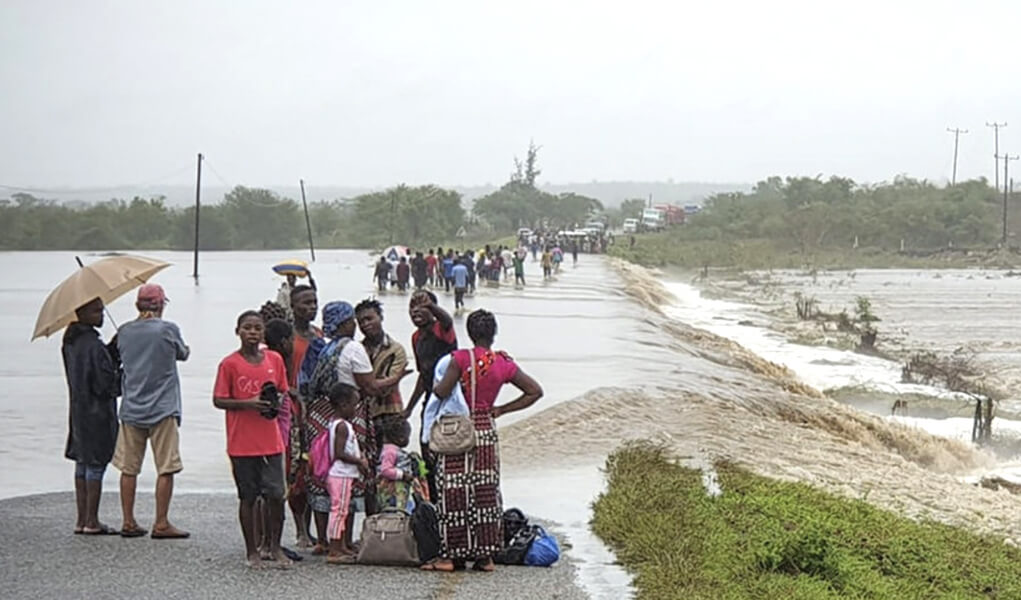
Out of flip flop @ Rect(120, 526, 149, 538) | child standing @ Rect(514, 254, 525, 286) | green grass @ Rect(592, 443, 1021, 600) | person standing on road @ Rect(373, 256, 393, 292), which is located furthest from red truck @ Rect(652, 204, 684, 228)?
flip flop @ Rect(120, 526, 149, 538)

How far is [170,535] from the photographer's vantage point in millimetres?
9609

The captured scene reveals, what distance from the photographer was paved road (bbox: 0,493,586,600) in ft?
26.8

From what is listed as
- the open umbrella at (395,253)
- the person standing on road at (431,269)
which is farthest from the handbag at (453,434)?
the person standing on road at (431,269)

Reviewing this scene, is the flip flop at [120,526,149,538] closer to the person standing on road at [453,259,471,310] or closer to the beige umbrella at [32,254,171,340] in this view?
the beige umbrella at [32,254,171,340]

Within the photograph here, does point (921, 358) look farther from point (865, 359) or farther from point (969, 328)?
point (969, 328)

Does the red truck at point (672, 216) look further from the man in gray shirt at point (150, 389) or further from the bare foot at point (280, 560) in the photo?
the bare foot at point (280, 560)

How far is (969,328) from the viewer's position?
2071 inches

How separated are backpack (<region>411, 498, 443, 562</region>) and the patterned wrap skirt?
0.18ft

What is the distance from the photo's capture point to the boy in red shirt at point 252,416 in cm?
849

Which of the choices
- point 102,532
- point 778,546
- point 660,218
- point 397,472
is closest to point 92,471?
point 102,532

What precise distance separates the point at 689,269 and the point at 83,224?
40.5 metres

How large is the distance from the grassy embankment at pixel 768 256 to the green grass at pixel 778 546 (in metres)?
84.2

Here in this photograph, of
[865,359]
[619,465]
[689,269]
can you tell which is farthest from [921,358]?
[689,269]

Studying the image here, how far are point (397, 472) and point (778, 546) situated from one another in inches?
96.4
